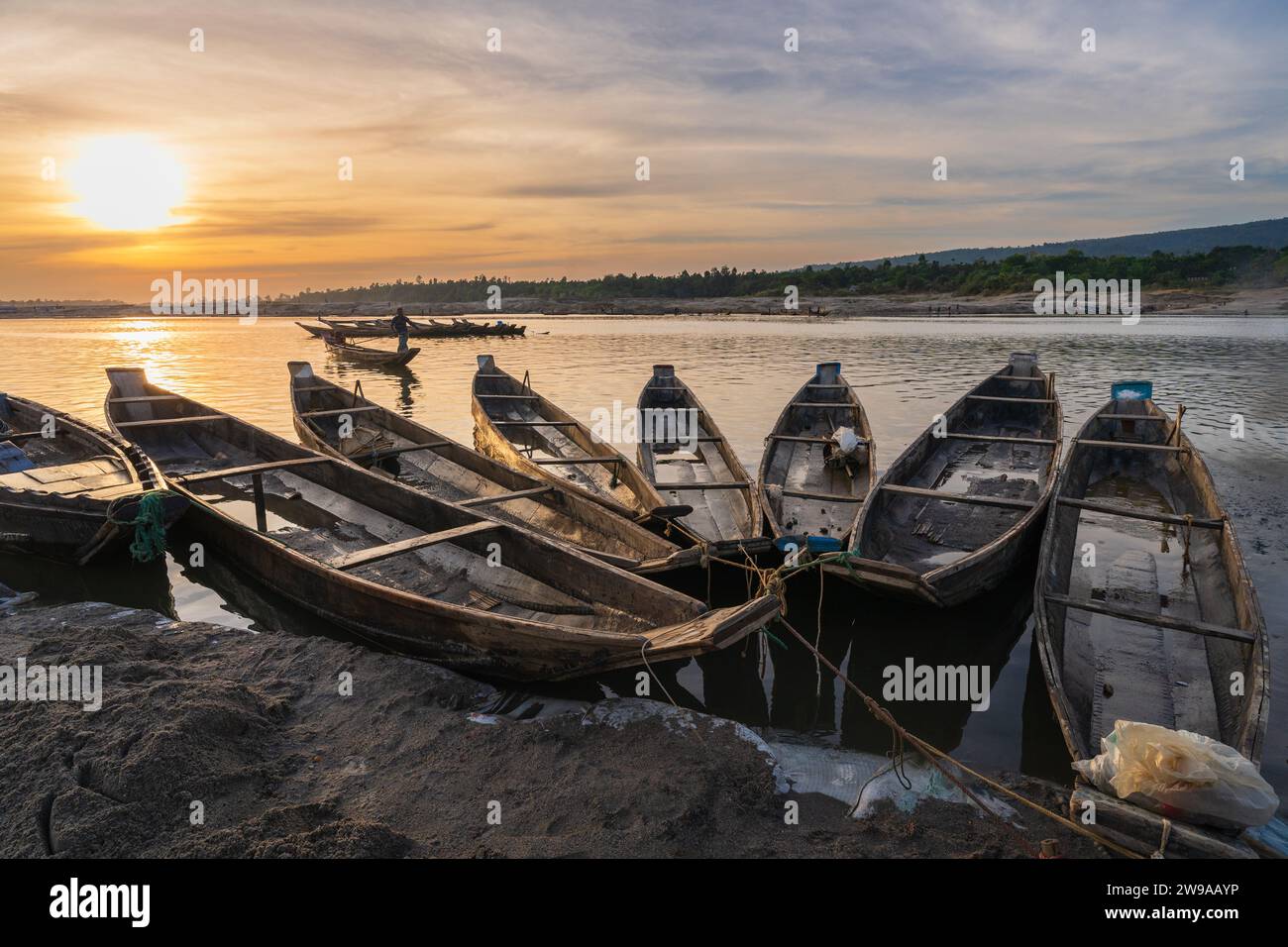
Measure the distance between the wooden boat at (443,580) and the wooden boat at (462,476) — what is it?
0.59 metres

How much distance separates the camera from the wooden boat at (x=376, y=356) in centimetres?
2858

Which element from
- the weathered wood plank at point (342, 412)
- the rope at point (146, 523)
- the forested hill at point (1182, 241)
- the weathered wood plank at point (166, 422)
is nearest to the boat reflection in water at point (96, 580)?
the rope at point (146, 523)

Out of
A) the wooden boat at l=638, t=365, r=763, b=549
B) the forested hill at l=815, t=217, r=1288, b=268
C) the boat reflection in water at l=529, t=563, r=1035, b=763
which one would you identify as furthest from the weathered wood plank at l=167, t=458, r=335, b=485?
the forested hill at l=815, t=217, r=1288, b=268

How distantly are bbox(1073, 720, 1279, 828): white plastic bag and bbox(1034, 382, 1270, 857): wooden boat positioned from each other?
78 millimetres

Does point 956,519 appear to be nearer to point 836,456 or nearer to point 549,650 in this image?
point 836,456

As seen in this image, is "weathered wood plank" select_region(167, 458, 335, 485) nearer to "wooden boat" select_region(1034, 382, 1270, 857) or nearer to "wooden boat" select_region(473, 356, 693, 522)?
"wooden boat" select_region(473, 356, 693, 522)

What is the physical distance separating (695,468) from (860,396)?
38.4 ft

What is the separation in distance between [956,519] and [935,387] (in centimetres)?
1501

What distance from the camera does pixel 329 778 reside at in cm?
461

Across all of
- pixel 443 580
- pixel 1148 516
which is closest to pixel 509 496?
pixel 443 580

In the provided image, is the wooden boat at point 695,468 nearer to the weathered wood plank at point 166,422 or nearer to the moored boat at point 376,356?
the weathered wood plank at point 166,422
